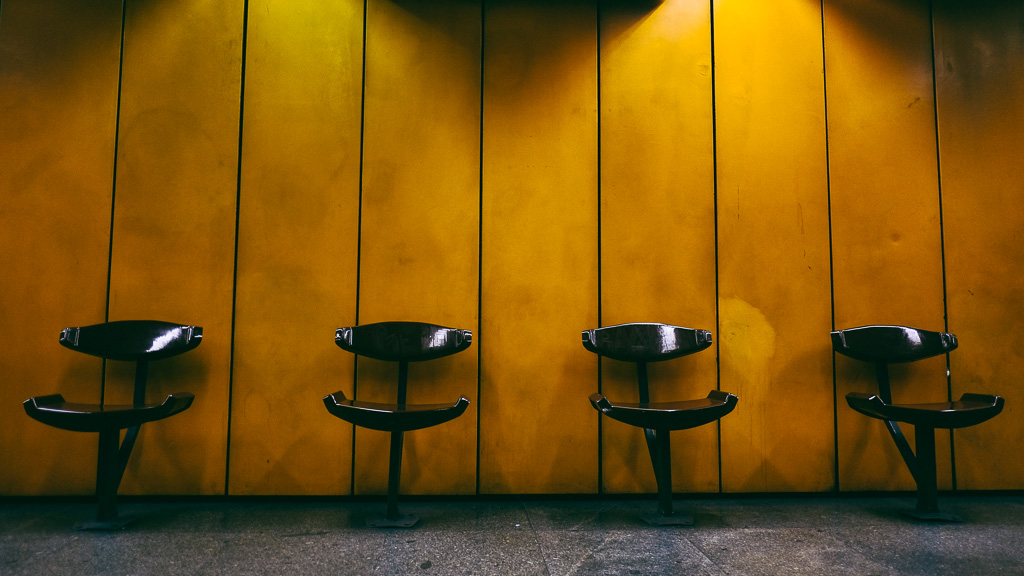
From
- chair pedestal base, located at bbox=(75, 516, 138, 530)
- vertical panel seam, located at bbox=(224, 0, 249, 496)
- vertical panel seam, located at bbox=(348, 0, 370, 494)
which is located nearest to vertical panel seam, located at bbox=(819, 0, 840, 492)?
vertical panel seam, located at bbox=(348, 0, 370, 494)

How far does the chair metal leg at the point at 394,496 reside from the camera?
2635mm

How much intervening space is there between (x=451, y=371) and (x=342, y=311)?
2.29 feet

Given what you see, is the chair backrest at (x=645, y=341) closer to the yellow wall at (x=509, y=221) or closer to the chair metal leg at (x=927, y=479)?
the yellow wall at (x=509, y=221)

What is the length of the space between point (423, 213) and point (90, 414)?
1.81m

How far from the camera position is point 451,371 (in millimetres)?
3188

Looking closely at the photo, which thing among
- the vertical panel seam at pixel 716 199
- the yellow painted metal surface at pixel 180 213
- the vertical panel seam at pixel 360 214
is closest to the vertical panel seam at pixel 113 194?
the yellow painted metal surface at pixel 180 213

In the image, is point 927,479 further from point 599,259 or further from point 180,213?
point 180,213

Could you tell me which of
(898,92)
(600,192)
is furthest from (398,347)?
(898,92)

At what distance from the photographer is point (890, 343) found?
3025mm

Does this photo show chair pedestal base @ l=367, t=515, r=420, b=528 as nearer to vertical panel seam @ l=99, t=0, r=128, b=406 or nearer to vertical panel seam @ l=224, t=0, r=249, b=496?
vertical panel seam @ l=224, t=0, r=249, b=496

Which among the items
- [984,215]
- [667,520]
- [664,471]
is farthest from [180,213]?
[984,215]

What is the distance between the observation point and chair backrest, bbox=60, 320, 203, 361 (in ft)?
9.23

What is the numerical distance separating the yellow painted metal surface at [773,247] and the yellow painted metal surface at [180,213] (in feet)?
9.33

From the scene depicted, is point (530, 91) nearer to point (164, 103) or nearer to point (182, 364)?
point (164, 103)
